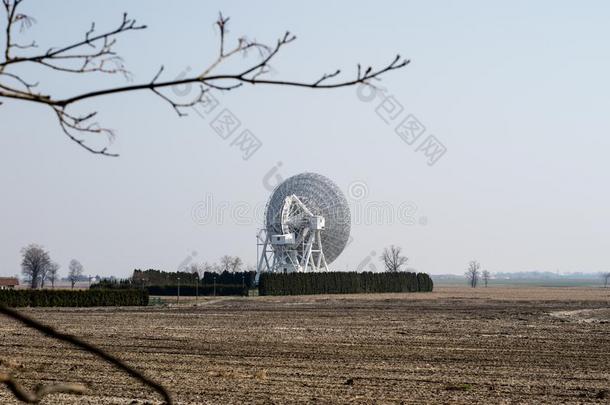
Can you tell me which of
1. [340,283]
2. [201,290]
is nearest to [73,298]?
[201,290]

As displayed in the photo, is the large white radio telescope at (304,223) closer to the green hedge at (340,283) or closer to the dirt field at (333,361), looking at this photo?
the green hedge at (340,283)

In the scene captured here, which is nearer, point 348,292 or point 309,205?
point 309,205

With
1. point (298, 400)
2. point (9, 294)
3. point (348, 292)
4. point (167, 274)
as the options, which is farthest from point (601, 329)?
point (167, 274)

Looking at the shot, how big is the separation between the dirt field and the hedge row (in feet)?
205

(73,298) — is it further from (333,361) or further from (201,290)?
(333,361)

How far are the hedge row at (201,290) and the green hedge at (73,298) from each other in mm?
28653

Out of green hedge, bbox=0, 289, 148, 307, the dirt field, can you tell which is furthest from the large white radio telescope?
the dirt field

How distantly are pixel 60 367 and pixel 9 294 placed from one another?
55066 millimetres

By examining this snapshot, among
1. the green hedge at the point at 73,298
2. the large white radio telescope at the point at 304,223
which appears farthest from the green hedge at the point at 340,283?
the green hedge at the point at 73,298

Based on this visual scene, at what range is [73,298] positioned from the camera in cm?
8162

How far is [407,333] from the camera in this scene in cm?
4103

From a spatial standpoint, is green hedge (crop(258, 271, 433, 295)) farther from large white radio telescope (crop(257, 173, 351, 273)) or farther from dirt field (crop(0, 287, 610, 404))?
dirt field (crop(0, 287, 610, 404))

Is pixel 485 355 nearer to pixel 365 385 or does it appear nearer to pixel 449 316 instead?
A: pixel 365 385

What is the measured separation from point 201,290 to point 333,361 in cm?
8875
